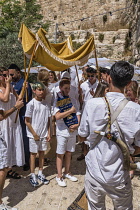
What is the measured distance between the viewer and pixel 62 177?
3305 millimetres

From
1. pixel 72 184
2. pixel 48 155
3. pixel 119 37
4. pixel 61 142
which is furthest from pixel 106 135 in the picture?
pixel 119 37

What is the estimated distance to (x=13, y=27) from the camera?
14969 millimetres

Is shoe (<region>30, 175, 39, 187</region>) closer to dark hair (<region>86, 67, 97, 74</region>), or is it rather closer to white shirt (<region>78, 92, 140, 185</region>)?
white shirt (<region>78, 92, 140, 185</region>)

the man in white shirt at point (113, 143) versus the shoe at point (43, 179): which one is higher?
the man in white shirt at point (113, 143)

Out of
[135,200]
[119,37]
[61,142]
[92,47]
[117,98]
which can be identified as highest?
[119,37]

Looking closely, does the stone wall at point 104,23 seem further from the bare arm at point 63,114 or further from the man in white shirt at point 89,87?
A: the bare arm at point 63,114

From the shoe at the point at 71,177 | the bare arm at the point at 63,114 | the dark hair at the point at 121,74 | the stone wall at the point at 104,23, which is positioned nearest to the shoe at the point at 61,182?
the shoe at the point at 71,177

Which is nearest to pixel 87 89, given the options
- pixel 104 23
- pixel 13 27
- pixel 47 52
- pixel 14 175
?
pixel 47 52

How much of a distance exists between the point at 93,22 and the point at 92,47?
62.4 feet

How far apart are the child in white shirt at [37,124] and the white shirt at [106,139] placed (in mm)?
1585

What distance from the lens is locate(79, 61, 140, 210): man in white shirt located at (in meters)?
1.57

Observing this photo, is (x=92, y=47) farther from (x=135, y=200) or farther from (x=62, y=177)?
(x=135, y=200)

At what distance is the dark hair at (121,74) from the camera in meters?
1.56

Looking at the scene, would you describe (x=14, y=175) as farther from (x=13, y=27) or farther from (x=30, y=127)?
(x=13, y=27)
